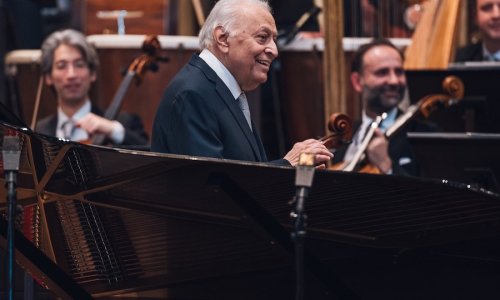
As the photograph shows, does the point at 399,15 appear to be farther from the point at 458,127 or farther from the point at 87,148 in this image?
the point at 87,148

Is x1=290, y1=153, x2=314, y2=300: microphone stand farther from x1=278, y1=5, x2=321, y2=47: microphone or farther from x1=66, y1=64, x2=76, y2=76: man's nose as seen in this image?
x1=278, y1=5, x2=321, y2=47: microphone

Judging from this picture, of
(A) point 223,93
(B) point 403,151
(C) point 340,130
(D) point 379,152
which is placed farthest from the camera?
(B) point 403,151

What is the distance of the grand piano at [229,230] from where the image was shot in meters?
2.72

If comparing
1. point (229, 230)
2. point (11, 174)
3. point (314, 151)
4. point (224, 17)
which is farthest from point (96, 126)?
point (11, 174)

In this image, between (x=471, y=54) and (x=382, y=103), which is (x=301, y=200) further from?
(x=471, y=54)

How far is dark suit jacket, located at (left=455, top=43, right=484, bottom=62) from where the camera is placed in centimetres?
611

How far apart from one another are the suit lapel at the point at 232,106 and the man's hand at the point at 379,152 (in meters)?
1.89

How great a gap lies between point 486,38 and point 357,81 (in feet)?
2.10

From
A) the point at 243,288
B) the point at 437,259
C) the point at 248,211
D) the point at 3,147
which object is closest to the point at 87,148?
the point at 3,147

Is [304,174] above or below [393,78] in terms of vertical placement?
below

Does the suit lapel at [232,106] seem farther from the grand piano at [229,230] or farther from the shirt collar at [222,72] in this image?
the grand piano at [229,230]

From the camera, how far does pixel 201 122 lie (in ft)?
10.8

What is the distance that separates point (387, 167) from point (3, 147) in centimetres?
281

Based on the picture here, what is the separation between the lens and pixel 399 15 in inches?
268
